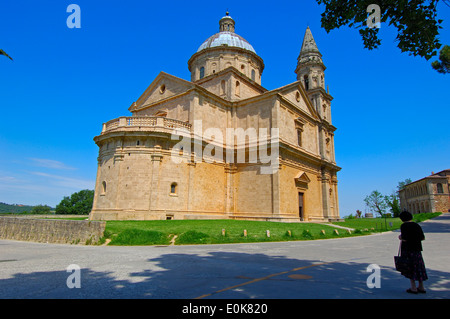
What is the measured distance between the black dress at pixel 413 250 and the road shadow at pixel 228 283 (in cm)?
37

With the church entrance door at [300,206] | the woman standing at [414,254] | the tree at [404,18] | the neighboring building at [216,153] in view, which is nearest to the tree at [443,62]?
the neighboring building at [216,153]

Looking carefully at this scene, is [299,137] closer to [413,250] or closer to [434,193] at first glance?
[413,250]

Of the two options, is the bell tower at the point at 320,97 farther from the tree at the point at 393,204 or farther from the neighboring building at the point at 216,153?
the tree at the point at 393,204

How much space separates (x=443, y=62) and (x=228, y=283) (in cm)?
2663

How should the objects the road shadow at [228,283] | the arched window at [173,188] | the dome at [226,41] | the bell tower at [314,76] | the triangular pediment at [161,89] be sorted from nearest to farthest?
the road shadow at [228,283] < the arched window at [173,188] < the triangular pediment at [161,89] < the dome at [226,41] < the bell tower at [314,76]

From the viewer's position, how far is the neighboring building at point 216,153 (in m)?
23.4

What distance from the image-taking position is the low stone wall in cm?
1477

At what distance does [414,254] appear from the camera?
5.26m

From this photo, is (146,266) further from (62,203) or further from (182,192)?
(62,203)

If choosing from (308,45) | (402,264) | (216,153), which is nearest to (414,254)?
(402,264)

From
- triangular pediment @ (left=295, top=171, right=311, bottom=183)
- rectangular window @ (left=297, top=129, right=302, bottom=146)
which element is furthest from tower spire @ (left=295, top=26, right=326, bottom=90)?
triangular pediment @ (left=295, top=171, right=311, bottom=183)

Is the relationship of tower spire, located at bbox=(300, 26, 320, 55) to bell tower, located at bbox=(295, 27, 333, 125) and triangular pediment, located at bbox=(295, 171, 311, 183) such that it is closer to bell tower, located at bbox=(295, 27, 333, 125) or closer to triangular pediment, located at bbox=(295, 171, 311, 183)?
bell tower, located at bbox=(295, 27, 333, 125)

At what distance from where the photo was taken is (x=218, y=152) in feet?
90.8
